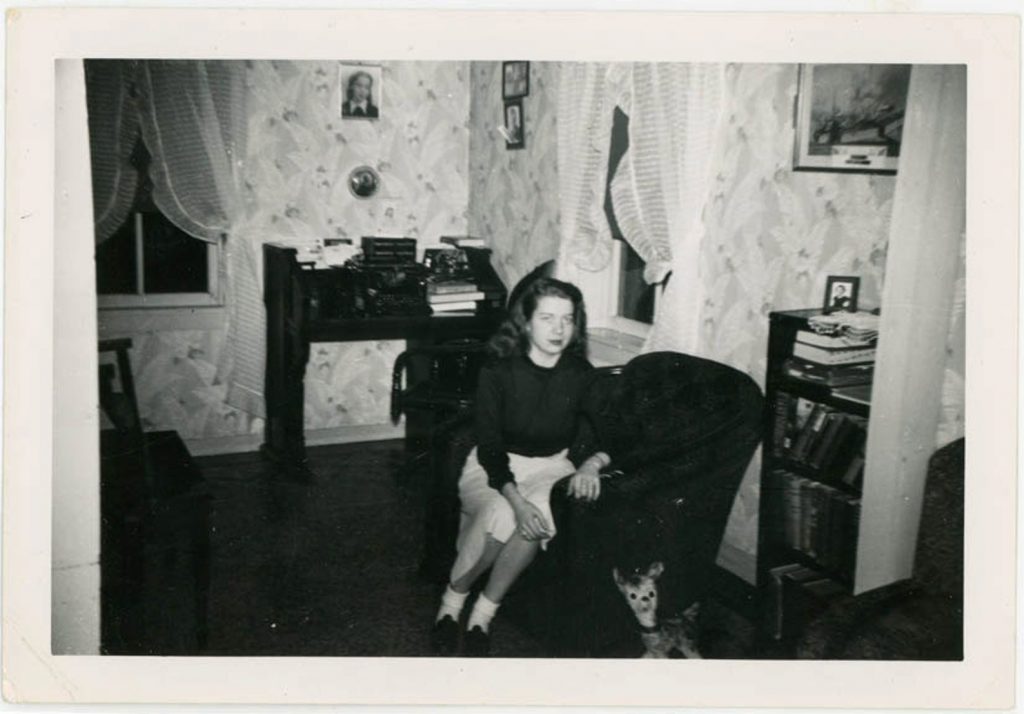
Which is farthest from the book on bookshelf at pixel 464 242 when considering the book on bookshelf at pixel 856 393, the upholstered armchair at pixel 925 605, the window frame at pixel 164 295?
the upholstered armchair at pixel 925 605

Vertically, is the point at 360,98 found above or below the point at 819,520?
above

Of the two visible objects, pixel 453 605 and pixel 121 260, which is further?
pixel 121 260

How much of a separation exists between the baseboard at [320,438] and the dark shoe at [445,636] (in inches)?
66.2

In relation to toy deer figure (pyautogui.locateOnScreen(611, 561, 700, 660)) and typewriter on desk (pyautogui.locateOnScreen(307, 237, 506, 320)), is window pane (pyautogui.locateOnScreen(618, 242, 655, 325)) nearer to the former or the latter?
typewriter on desk (pyautogui.locateOnScreen(307, 237, 506, 320))

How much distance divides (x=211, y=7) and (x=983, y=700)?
2277mm

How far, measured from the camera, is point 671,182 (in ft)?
8.30

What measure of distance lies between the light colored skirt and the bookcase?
22.7 inches

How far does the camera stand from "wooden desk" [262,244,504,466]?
340cm

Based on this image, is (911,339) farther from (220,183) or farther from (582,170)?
(220,183)

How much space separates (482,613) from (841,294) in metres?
1.29

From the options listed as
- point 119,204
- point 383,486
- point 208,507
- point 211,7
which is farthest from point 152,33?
point 383,486

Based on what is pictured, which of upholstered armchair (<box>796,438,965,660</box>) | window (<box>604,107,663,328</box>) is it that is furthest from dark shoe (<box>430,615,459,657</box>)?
window (<box>604,107,663,328</box>)

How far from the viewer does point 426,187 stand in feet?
13.4

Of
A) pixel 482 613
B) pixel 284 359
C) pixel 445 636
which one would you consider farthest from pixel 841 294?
pixel 284 359
